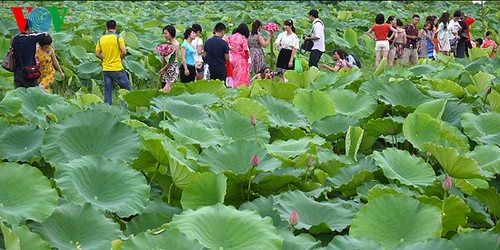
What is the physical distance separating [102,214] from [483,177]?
53.7 inches

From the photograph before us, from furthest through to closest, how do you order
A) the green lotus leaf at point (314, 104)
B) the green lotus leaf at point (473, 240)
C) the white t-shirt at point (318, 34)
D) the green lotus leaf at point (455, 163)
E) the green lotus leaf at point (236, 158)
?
the white t-shirt at point (318, 34) → the green lotus leaf at point (314, 104) → the green lotus leaf at point (236, 158) → the green lotus leaf at point (455, 163) → the green lotus leaf at point (473, 240)

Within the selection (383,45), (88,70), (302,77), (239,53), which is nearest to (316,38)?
(239,53)

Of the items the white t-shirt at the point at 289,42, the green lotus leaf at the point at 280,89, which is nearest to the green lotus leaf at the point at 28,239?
the green lotus leaf at the point at 280,89

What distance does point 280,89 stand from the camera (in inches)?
184

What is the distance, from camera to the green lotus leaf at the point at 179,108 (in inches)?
147

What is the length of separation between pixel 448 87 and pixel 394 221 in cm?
232

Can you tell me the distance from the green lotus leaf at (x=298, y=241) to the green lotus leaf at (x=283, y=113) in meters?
1.49

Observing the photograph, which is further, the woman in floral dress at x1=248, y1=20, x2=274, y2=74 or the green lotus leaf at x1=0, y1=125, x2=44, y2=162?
the woman in floral dress at x1=248, y1=20, x2=274, y2=74

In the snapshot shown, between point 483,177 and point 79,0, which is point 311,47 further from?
point 79,0

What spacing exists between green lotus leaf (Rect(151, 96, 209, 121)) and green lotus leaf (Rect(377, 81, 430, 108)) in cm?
98

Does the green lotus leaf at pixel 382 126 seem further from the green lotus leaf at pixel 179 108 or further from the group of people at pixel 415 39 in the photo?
the group of people at pixel 415 39

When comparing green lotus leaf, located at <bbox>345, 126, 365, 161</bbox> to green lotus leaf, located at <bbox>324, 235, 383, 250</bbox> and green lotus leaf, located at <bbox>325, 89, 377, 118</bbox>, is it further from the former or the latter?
green lotus leaf, located at <bbox>324, 235, 383, 250</bbox>

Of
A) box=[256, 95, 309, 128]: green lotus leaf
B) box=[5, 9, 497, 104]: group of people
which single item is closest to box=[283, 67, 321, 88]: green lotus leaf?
box=[5, 9, 497, 104]: group of people

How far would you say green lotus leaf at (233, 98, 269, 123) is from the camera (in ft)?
12.6
